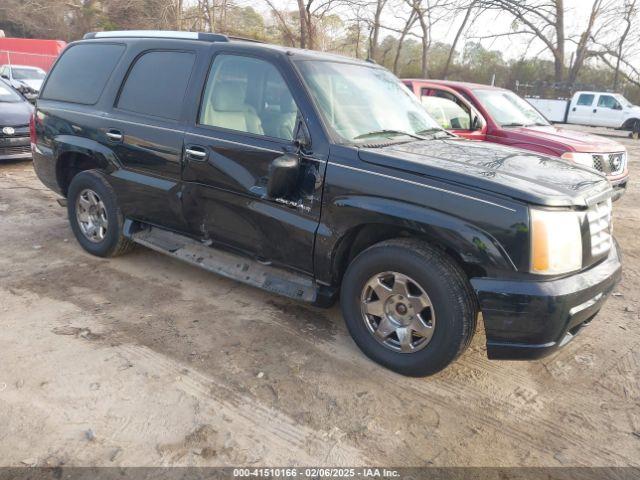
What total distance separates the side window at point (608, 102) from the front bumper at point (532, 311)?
22.4 m

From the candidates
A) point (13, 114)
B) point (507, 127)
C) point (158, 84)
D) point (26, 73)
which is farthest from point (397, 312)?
point (26, 73)

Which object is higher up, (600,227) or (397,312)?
(600,227)

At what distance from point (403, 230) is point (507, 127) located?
495 cm

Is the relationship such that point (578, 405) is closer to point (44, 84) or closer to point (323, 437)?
point (323, 437)

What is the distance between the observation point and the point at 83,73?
4699mm

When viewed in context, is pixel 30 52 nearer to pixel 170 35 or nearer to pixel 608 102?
pixel 170 35

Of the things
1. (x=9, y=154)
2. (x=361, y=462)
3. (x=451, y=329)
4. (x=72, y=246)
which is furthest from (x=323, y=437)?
(x=9, y=154)

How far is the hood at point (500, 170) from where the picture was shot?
8.86 ft

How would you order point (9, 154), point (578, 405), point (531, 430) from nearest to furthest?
Answer: 1. point (531, 430)
2. point (578, 405)
3. point (9, 154)

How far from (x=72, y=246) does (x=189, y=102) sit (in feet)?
7.30

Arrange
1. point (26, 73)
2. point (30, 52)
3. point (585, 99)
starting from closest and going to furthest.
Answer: point (26, 73) → point (585, 99) → point (30, 52)

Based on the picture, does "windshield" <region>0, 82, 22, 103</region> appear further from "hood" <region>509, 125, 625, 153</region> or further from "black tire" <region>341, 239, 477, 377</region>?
"black tire" <region>341, 239, 477, 377</region>

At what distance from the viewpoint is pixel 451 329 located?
→ 2.83 m

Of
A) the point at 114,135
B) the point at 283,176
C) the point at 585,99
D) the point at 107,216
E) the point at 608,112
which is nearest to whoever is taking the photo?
the point at 283,176
